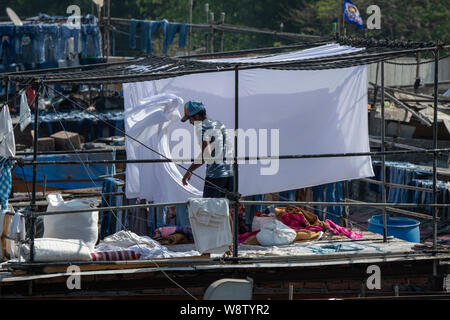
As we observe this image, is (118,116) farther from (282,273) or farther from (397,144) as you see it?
(282,273)

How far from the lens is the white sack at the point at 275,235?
861cm

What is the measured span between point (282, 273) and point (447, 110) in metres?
10.4

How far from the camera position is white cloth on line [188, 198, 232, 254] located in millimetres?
7488

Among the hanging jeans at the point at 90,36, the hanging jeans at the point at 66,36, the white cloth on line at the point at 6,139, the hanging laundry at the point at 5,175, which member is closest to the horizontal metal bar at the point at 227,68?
the white cloth on line at the point at 6,139

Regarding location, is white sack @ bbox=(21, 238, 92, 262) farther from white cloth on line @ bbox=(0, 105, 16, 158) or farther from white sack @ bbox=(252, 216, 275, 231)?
white sack @ bbox=(252, 216, 275, 231)

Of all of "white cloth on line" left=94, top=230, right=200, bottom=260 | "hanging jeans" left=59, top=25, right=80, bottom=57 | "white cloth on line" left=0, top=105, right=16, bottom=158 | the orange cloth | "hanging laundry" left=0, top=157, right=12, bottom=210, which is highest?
"hanging jeans" left=59, top=25, right=80, bottom=57

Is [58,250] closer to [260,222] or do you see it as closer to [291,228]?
[260,222]

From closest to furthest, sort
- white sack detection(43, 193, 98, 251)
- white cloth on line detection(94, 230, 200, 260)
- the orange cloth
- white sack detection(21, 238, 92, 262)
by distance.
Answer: white sack detection(21, 238, 92, 262) < white sack detection(43, 193, 98, 251) < white cloth on line detection(94, 230, 200, 260) < the orange cloth

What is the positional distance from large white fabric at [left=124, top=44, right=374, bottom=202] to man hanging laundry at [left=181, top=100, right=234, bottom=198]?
47.0 inches

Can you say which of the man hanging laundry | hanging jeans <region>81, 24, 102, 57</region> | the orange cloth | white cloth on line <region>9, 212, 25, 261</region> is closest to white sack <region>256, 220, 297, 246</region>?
the orange cloth

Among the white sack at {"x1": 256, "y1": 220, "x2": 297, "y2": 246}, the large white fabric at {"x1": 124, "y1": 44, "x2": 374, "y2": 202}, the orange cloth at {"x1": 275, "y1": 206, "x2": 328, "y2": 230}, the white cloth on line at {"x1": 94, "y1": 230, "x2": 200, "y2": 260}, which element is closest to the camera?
the white cloth on line at {"x1": 94, "y1": 230, "x2": 200, "y2": 260}

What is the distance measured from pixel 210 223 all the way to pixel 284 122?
266cm

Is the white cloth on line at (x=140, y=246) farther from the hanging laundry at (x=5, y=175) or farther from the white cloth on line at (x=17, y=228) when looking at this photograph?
the hanging laundry at (x=5, y=175)
